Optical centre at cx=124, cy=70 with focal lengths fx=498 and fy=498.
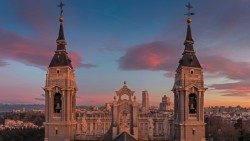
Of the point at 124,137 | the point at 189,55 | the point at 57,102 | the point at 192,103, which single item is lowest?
the point at 124,137

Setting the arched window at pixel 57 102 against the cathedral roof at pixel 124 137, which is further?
the arched window at pixel 57 102

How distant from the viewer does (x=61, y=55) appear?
163ft

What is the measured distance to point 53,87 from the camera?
4912 centimetres

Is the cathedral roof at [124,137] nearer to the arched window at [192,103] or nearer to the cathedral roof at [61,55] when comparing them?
the arched window at [192,103]

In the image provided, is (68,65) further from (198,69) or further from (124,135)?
(198,69)

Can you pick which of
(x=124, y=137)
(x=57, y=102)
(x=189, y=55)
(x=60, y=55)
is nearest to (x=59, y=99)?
(x=57, y=102)

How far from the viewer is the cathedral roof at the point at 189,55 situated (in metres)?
49.1

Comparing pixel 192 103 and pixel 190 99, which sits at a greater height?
pixel 190 99

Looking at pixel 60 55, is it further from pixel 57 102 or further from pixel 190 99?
pixel 190 99

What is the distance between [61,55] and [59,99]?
442 cm

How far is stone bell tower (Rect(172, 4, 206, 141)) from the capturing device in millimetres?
48475

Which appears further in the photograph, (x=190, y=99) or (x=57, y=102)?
(x=57, y=102)

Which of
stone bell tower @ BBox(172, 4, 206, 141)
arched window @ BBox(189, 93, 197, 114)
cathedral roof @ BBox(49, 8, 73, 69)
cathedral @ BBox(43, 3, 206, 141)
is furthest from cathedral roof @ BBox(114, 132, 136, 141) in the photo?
cathedral roof @ BBox(49, 8, 73, 69)

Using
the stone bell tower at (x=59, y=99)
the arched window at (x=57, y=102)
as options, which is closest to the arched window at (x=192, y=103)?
the stone bell tower at (x=59, y=99)
